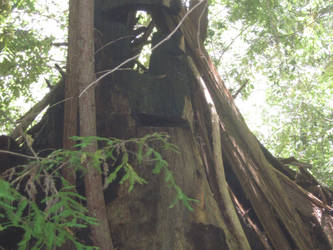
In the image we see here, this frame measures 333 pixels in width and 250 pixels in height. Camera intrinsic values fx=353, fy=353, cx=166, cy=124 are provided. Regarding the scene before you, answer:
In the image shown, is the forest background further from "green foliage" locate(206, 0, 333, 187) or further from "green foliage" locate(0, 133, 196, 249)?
"green foliage" locate(0, 133, 196, 249)

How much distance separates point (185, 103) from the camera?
2.92 meters

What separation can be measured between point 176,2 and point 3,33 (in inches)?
69.1

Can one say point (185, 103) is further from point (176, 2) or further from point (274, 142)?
point (274, 142)

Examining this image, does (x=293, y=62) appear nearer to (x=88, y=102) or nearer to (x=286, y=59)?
(x=286, y=59)

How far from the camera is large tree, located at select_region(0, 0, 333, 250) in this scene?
88.1 inches

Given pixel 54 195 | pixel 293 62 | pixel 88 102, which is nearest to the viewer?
pixel 54 195

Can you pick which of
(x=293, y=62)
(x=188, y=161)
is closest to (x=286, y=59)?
(x=293, y=62)

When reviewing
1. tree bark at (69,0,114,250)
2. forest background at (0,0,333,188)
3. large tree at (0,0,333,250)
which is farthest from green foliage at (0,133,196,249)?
forest background at (0,0,333,188)

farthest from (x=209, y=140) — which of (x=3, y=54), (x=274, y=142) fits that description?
(x=274, y=142)

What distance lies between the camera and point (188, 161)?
2551 mm

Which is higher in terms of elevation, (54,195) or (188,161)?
(188,161)

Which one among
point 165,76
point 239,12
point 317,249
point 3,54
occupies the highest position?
point 239,12

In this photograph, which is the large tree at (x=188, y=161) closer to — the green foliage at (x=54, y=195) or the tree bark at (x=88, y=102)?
the tree bark at (x=88, y=102)

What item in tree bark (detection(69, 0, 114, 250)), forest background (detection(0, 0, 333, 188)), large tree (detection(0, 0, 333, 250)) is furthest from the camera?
forest background (detection(0, 0, 333, 188))
